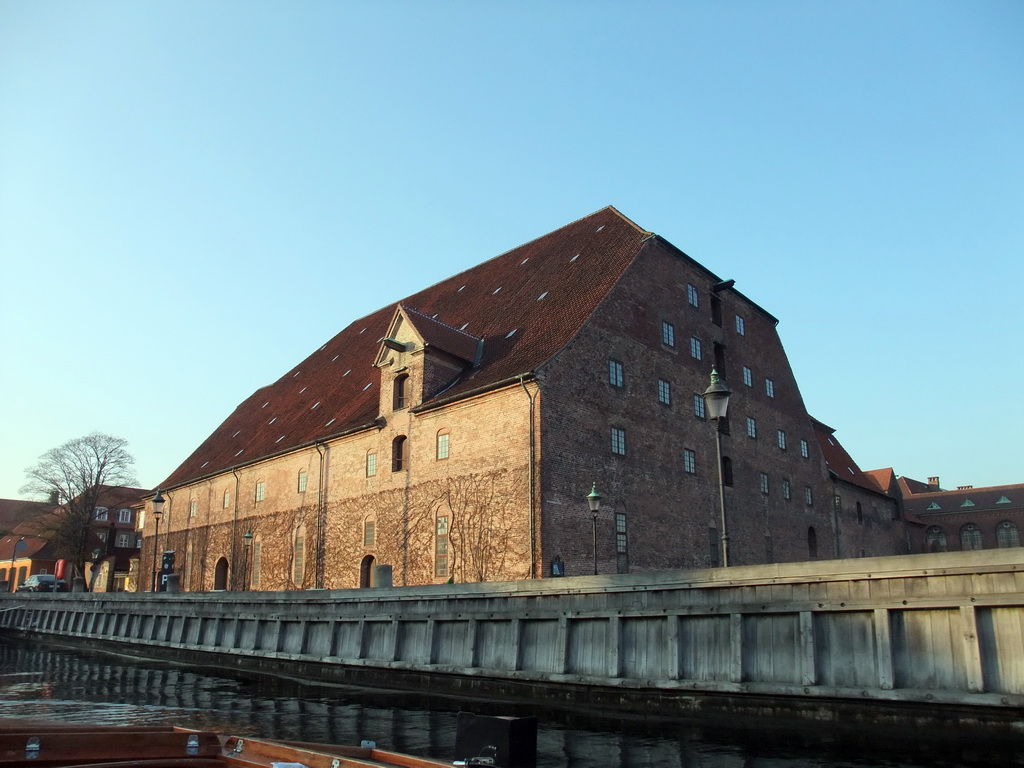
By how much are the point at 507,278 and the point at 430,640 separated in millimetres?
21814

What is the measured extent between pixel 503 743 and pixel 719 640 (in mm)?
8075

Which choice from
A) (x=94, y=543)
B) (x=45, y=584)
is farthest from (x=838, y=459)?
(x=94, y=543)

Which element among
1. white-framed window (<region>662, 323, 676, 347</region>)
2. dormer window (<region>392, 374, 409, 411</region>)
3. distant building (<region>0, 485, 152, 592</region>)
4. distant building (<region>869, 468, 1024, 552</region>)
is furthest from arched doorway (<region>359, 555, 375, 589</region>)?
distant building (<region>869, 468, 1024, 552</region>)

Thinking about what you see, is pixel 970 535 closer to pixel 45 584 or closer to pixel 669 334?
pixel 669 334

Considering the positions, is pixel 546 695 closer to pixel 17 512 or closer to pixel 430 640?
pixel 430 640

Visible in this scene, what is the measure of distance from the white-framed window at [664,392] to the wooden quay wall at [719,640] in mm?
14821

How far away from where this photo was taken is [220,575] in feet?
137

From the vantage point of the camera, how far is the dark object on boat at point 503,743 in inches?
243

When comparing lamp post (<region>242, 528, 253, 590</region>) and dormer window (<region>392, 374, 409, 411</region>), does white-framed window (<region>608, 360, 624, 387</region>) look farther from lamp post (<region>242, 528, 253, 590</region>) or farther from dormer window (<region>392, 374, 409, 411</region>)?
lamp post (<region>242, 528, 253, 590</region>)

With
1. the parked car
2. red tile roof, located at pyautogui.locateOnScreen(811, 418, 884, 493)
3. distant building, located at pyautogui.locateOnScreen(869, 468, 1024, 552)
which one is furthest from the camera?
distant building, located at pyautogui.locateOnScreen(869, 468, 1024, 552)

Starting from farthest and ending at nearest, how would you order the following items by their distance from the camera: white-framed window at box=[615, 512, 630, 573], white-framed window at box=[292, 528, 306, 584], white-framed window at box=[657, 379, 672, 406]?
white-framed window at box=[292, 528, 306, 584] → white-framed window at box=[657, 379, 672, 406] → white-framed window at box=[615, 512, 630, 573]

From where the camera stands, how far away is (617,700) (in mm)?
14422

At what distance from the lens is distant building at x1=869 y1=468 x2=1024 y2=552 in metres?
74.8

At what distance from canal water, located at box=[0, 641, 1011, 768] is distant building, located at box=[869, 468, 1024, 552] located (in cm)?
6715
